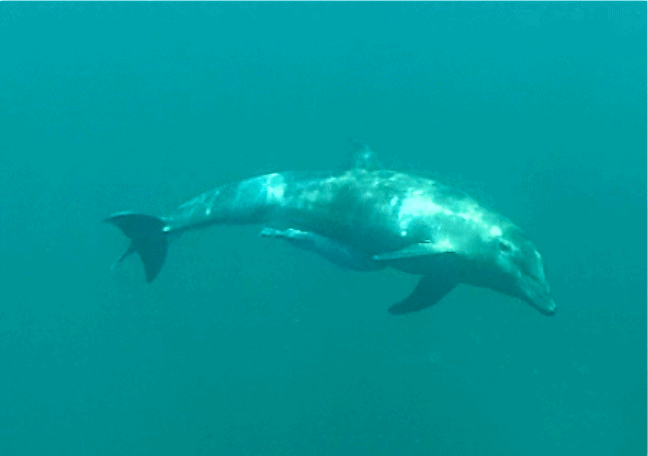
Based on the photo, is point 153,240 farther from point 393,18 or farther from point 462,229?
point 393,18

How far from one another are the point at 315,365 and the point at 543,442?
6.08 meters

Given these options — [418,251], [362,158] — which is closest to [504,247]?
[418,251]

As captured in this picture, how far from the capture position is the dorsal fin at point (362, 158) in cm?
1248

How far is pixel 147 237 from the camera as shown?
13.8m

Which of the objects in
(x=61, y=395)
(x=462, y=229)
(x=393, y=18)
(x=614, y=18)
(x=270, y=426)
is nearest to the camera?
(x=462, y=229)

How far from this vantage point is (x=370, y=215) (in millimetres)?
11367

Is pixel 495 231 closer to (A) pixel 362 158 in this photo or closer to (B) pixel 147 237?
(A) pixel 362 158

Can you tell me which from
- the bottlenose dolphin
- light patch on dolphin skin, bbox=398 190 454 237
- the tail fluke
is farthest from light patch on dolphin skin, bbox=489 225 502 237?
the tail fluke

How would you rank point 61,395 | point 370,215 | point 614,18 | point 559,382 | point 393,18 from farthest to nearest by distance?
point 614,18 → point 393,18 → point 61,395 → point 559,382 → point 370,215

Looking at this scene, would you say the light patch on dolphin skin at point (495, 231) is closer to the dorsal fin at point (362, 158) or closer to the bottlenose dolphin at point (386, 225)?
the bottlenose dolphin at point (386, 225)

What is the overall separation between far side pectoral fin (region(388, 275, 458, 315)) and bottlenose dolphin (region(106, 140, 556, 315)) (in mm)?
16

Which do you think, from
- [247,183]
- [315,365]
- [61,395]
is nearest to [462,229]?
[247,183]

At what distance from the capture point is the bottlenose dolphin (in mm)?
10312

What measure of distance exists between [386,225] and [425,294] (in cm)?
134
